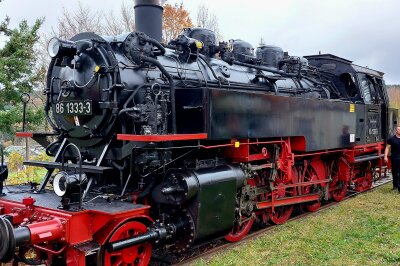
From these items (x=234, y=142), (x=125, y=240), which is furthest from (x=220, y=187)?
(x=125, y=240)

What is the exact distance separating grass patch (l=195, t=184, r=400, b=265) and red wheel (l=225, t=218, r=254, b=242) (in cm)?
27

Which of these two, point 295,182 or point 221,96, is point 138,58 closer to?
point 221,96

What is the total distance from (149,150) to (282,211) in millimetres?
3642

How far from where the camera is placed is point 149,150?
506 centimetres

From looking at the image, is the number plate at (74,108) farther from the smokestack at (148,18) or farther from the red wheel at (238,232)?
the red wheel at (238,232)

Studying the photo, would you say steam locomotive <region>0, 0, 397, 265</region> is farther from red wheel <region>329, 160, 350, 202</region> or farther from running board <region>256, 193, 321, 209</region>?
red wheel <region>329, 160, 350, 202</region>

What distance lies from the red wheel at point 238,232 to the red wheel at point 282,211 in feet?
2.62

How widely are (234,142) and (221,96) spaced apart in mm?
777

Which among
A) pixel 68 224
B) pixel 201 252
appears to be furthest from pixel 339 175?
pixel 68 224

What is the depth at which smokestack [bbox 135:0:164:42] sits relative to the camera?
21.7ft

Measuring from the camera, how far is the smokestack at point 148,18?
21.7 ft

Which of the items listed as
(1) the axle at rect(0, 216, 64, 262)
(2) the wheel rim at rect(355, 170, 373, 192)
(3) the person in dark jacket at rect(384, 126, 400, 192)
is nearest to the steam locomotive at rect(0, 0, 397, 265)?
(1) the axle at rect(0, 216, 64, 262)

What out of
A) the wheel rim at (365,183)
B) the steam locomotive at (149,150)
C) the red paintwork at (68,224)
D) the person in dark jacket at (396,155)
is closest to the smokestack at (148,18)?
the steam locomotive at (149,150)

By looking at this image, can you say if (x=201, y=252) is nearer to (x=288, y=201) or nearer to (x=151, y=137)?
(x=288, y=201)
